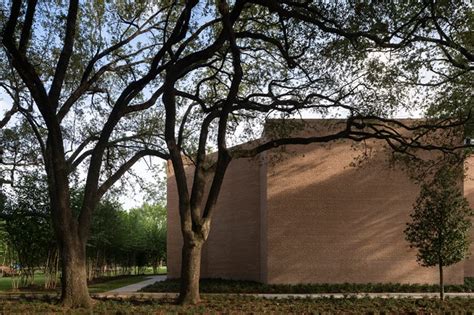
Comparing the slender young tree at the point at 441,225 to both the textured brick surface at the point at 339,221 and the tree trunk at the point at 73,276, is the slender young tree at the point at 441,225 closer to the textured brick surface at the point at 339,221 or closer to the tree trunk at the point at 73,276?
the textured brick surface at the point at 339,221

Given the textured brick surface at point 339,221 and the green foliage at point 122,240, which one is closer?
the textured brick surface at point 339,221

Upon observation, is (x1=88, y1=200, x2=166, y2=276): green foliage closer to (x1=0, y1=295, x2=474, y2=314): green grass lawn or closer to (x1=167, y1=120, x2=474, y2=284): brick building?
(x1=167, y1=120, x2=474, y2=284): brick building

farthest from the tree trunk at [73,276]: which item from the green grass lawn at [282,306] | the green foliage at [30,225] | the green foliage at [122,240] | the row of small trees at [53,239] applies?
the green foliage at [122,240]

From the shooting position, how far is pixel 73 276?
1318 cm

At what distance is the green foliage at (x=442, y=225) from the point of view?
54.1 feet

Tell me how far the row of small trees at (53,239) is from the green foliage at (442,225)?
39.1 feet

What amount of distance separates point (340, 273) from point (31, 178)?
13.0 metres

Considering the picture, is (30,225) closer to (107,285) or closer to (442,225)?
(107,285)

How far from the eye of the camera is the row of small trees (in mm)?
23609

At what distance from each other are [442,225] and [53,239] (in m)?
19.1

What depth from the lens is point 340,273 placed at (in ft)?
75.3

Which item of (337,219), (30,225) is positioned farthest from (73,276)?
(30,225)

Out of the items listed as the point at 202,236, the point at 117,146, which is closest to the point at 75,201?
the point at 117,146

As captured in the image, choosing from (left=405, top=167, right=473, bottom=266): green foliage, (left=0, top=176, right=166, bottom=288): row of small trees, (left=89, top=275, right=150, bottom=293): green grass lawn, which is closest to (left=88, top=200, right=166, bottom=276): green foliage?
(left=0, top=176, right=166, bottom=288): row of small trees
